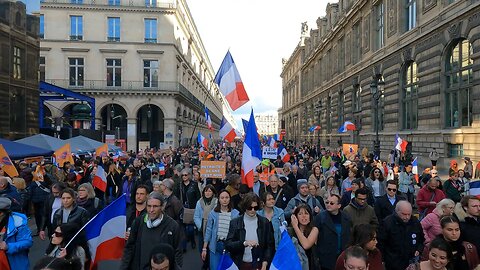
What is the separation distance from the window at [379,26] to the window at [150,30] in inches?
924

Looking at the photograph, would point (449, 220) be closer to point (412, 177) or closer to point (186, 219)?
point (186, 219)

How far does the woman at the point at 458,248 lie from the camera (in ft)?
14.1

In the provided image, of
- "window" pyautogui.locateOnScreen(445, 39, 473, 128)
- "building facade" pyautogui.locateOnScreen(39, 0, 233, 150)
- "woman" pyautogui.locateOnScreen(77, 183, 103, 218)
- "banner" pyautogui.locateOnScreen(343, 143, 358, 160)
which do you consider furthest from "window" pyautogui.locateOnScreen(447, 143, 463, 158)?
"building facade" pyautogui.locateOnScreen(39, 0, 233, 150)

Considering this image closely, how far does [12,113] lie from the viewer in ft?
70.2

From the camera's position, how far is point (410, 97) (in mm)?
26422

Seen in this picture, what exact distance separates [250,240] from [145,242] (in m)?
1.27

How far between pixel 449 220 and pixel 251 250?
7.44 ft

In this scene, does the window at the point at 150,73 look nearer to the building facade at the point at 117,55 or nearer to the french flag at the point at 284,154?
the building facade at the point at 117,55

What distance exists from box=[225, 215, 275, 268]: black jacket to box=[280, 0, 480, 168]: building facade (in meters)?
16.7

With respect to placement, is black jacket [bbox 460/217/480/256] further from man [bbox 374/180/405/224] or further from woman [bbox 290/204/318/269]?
man [bbox 374/180/405/224]

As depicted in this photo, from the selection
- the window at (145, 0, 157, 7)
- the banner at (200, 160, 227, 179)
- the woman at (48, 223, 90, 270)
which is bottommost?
the woman at (48, 223, 90, 270)

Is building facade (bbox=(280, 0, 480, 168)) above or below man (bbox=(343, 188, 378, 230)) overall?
above

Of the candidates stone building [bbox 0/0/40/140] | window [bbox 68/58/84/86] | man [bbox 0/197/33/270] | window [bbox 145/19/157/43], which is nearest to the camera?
man [bbox 0/197/33/270]

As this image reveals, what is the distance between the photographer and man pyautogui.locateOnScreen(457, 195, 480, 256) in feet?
16.2
